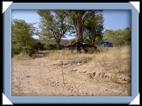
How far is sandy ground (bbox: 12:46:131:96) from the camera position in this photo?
1170cm

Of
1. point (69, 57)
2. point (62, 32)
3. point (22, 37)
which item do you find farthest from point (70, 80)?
point (22, 37)

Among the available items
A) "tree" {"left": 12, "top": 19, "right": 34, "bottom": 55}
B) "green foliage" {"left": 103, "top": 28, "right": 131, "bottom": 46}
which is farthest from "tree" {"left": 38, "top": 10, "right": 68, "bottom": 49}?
"green foliage" {"left": 103, "top": 28, "right": 131, "bottom": 46}

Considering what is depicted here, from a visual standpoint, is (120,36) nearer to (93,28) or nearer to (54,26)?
(93,28)

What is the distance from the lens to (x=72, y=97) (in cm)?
1168

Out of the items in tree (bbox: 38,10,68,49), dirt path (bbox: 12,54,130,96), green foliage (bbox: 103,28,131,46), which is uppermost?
tree (bbox: 38,10,68,49)

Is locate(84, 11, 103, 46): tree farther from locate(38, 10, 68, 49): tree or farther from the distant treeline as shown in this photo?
locate(38, 10, 68, 49): tree

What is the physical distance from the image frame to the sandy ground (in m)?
0.04

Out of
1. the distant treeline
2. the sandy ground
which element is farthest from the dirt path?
the distant treeline

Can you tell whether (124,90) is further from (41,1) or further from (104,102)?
(41,1)

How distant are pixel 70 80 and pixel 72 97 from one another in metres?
0.13

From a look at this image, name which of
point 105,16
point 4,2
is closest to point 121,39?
point 105,16

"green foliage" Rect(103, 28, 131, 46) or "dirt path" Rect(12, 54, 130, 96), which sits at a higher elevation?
"green foliage" Rect(103, 28, 131, 46)

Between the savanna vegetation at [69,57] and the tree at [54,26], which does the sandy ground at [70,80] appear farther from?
the tree at [54,26]

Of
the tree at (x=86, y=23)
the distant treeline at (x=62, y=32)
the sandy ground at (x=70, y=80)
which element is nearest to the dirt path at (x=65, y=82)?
the sandy ground at (x=70, y=80)
